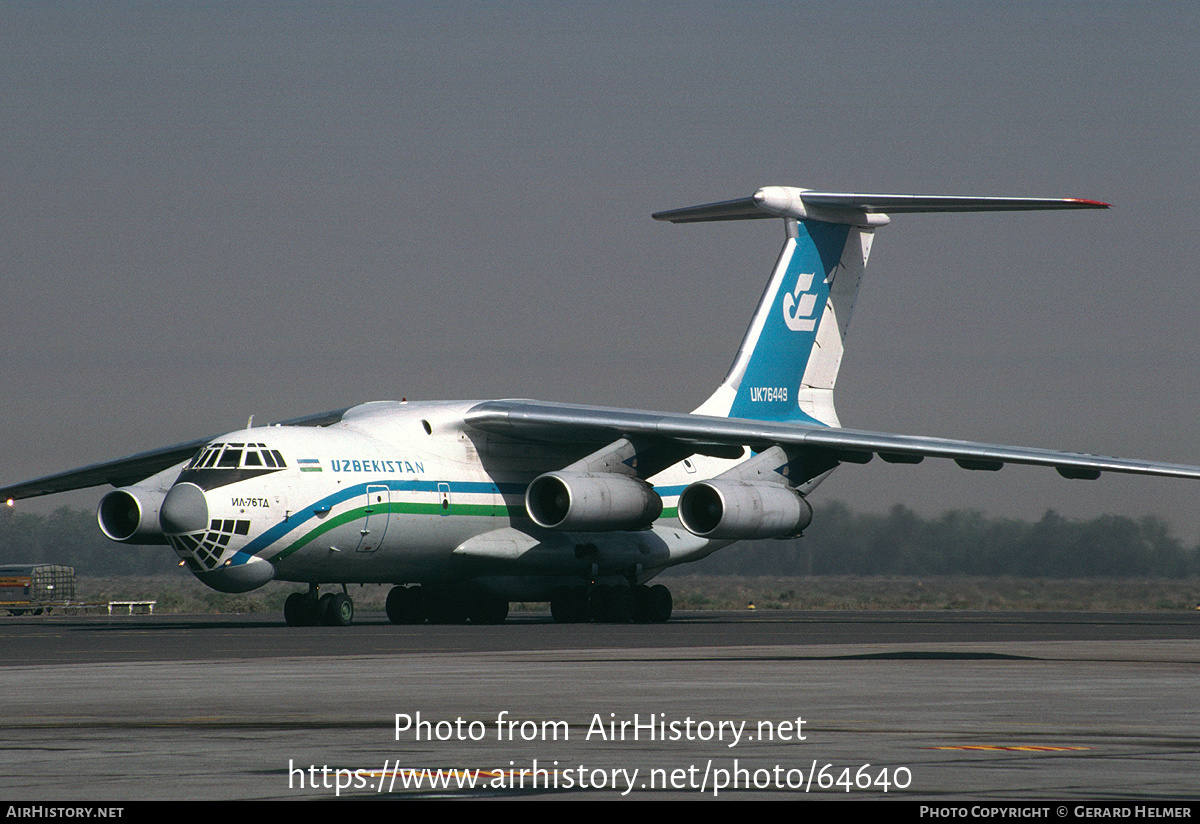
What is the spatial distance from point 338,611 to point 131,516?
10.1 ft

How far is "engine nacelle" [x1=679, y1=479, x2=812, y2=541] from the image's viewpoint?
2373cm

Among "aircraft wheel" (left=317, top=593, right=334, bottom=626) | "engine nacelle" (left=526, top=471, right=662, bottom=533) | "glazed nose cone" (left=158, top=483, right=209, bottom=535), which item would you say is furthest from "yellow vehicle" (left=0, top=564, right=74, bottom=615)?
"engine nacelle" (left=526, top=471, right=662, bottom=533)

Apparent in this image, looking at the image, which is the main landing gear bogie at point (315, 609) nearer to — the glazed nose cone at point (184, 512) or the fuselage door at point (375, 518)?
the fuselage door at point (375, 518)

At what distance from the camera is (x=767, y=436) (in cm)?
2370

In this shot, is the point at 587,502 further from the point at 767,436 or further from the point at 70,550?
the point at 70,550

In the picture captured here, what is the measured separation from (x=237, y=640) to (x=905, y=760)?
42.9ft

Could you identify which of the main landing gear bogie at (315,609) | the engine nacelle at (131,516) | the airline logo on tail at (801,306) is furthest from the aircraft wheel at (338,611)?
the airline logo on tail at (801,306)

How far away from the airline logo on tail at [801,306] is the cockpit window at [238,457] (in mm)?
10049

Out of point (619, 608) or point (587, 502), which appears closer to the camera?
point (587, 502)

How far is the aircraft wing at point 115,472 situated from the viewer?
26.7 m

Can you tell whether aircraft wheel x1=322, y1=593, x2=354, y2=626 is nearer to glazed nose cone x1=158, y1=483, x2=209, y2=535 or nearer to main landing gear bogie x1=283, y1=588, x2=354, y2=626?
main landing gear bogie x1=283, y1=588, x2=354, y2=626

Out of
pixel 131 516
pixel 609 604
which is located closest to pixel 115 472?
pixel 131 516

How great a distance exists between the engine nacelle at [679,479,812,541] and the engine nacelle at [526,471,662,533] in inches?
26.4

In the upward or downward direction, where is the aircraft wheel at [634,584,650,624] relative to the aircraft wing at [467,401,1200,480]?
downward
